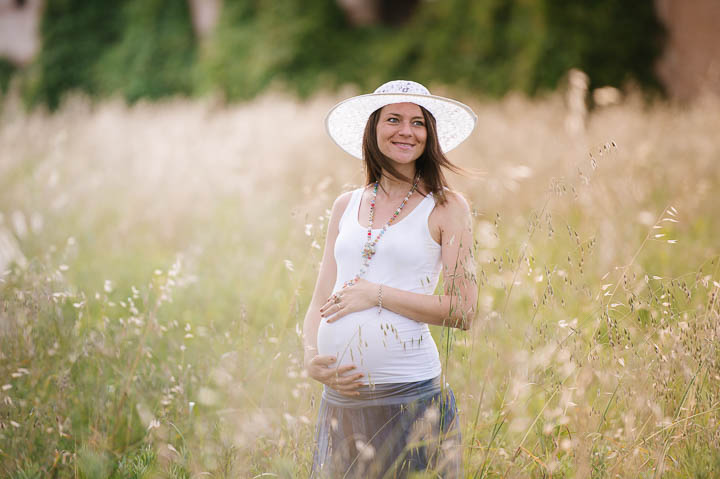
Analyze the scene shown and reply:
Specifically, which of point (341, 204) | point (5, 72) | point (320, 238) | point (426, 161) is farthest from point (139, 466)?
point (5, 72)

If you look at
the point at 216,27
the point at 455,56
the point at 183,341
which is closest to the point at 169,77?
the point at 216,27

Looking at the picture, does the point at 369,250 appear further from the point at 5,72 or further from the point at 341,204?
the point at 5,72

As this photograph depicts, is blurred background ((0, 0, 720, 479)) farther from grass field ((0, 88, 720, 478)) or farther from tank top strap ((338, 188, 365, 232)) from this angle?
tank top strap ((338, 188, 365, 232))

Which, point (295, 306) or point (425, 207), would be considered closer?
point (425, 207)

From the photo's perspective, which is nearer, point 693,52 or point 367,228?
point 367,228

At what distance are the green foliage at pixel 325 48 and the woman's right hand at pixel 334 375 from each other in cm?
900

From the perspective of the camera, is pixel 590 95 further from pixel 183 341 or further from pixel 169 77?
pixel 169 77

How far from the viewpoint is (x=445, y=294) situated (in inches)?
77.2

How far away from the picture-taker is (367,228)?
6.80ft

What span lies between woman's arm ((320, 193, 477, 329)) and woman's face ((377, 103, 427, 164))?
30cm

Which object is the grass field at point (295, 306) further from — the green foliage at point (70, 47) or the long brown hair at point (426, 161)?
the green foliage at point (70, 47)

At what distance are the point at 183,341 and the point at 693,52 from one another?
10422 millimetres

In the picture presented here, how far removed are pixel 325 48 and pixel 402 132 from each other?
37.1 feet

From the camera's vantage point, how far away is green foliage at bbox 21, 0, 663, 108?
9.84 meters
